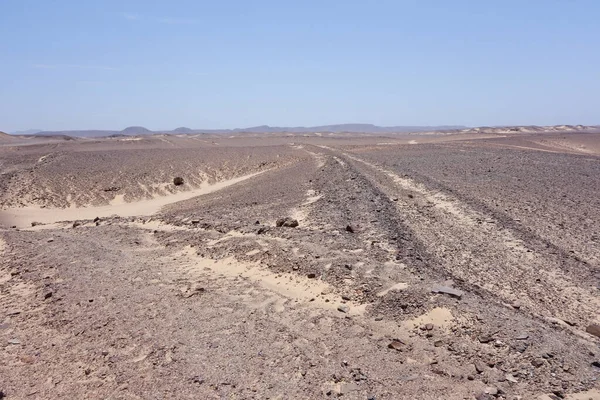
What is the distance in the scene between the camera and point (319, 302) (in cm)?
723

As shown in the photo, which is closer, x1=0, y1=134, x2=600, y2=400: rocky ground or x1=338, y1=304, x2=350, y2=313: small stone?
x1=0, y1=134, x2=600, y2=400: rocky ground

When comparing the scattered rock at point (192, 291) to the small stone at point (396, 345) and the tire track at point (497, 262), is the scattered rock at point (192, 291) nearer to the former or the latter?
the small stone at point (396, 345)

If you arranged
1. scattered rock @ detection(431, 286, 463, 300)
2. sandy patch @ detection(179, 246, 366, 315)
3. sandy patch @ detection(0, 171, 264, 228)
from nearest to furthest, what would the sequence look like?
1. scattered rock @ detection(431, 286, 463, 300)
2. sandy patch @ detection(179, 246, 366, 315)
3. sandy patch @ detection(0, 171, 264, 228)

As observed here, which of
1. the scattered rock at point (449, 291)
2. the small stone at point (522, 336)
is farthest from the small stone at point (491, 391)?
the scattered rock at point (449, 291)

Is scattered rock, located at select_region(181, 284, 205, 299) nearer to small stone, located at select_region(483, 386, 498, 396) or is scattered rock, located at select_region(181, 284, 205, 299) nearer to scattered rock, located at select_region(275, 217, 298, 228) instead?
scattered rock, located at select_region(275, 217, 298, 228)

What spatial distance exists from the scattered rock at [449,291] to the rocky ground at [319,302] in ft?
0.12

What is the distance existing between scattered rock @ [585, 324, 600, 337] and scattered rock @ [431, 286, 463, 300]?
59.6 inches

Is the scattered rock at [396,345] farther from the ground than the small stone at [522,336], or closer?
closer

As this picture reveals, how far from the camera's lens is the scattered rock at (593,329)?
5961mm

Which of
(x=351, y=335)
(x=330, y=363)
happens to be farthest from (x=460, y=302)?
(x=330, y=363)

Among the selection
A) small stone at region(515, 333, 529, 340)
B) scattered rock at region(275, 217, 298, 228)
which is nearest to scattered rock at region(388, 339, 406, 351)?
small stone at region(515, 333, 529, 340)

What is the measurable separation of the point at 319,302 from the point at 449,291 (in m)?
1.81

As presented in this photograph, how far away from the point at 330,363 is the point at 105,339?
2.97 metres

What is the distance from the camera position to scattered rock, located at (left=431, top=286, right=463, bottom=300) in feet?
22.3
